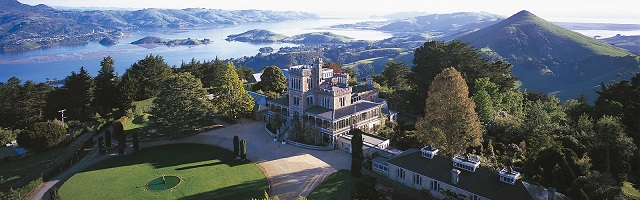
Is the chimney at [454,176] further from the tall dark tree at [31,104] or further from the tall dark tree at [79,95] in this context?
the tall dark tree at [31,104]

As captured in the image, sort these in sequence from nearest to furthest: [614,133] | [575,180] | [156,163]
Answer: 1. [575,180]
2. [614,133]
3. [156,163]

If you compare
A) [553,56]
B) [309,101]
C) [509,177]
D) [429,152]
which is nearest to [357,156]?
[429,152]

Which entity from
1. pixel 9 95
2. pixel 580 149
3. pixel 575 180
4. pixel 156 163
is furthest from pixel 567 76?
pixel 9 95

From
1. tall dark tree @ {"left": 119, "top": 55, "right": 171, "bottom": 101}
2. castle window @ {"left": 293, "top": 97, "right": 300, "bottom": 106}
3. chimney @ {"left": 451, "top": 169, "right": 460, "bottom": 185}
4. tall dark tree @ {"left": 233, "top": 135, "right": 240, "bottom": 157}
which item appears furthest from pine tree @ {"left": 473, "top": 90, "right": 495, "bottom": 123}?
tall dark tree @ {"left": 119, "top": 55, "right": 171, "bottom": 101}

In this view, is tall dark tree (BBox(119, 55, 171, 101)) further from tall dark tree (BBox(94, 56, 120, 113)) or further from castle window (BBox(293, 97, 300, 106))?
castle window (BBox(293, 97, 300, 106))

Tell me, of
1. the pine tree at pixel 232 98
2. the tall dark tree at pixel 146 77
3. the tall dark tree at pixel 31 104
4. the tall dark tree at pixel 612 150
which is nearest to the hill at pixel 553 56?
the tall dark tree at pixel 612 150

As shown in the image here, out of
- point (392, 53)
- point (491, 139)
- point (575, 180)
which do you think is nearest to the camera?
point (575, 180)

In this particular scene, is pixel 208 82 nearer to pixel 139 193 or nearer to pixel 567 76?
pixel 139 193
